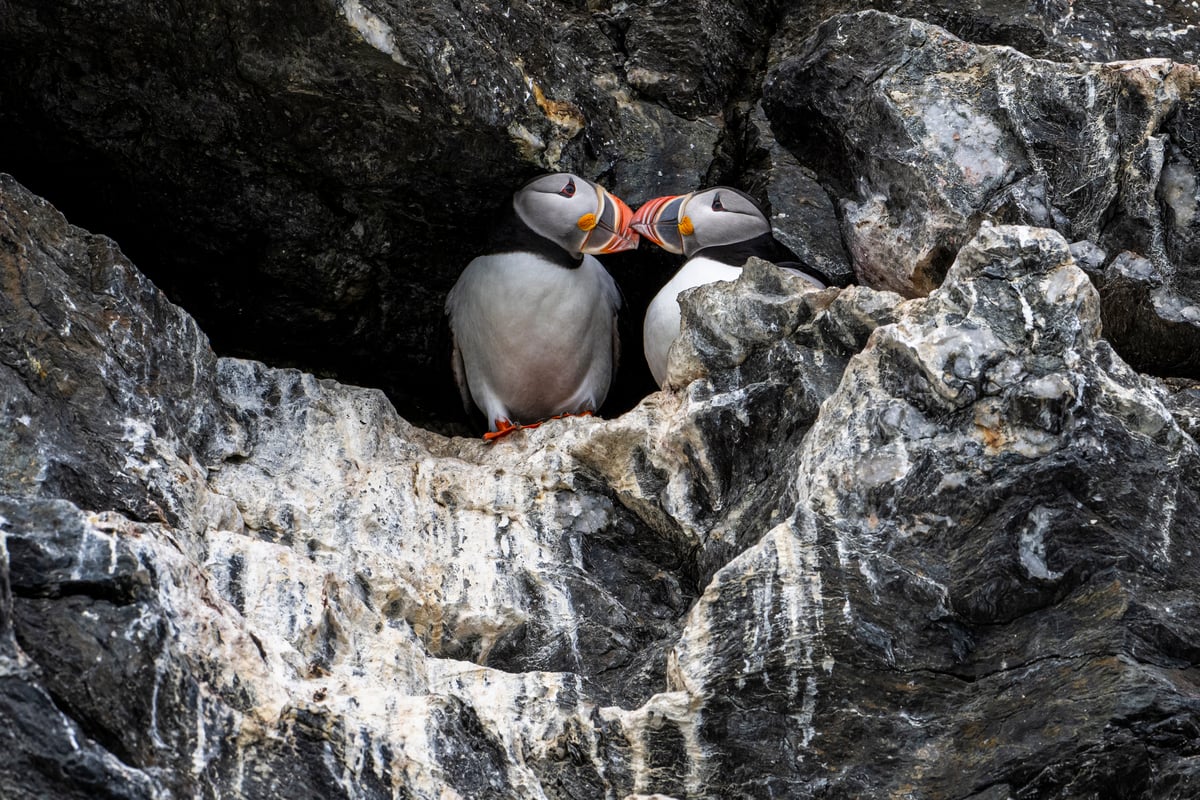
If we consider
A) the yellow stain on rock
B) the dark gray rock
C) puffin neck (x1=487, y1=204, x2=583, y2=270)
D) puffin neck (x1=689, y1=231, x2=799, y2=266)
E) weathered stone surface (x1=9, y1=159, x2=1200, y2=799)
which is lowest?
weathered stone surface (x1=9, y1=159, x2=1200, y2=799)

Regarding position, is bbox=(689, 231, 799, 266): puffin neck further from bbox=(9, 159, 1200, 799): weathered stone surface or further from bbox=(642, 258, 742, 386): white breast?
bbox=(9, 159, 1200, 799): weathered stone surface

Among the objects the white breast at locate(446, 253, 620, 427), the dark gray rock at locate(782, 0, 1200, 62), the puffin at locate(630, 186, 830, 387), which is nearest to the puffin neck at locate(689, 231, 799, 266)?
the puffin at locate(630, 186, 830, 387)

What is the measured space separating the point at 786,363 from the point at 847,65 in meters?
1.57

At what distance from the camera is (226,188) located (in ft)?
16.3

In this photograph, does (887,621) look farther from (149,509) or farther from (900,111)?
(900,111)

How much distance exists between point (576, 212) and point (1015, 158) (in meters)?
1.69

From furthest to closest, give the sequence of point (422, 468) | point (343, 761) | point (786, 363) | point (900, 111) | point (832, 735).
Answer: point (900, 111) → point (422, 468) → point (786, 363) → point (832, 735) → point (343, 761)

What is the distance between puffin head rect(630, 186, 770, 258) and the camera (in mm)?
5441

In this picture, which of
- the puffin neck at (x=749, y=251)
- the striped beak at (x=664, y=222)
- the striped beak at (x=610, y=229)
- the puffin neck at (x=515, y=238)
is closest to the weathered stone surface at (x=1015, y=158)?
the puffin neck at (x=749, y=251)

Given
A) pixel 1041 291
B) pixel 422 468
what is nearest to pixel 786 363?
pixel 1041 291

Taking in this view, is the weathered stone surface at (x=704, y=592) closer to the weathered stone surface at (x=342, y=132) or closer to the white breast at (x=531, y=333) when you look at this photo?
the weathered stone surface at (x=342, y=132)

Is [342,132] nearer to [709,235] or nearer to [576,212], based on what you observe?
[576,212]

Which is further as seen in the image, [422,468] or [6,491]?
[422,468]

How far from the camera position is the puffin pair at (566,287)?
5422mm
